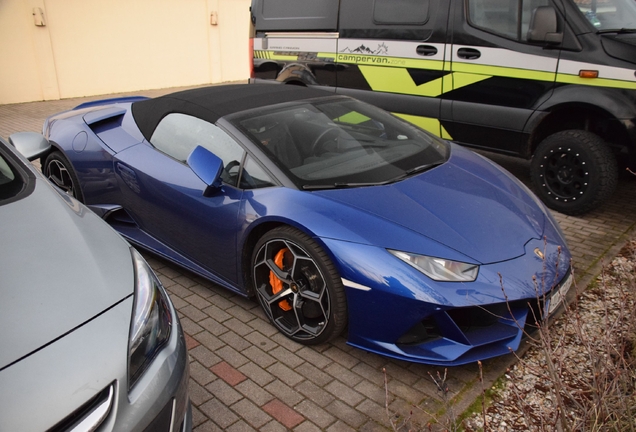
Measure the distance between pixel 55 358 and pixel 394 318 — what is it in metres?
1.49

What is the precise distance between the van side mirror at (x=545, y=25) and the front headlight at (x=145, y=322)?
12.9 feet

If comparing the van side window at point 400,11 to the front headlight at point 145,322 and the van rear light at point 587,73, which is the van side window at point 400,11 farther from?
the front headlight at point 145,322

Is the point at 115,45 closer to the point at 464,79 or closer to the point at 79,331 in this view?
the point at 464,79

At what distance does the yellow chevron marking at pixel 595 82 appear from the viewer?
427 cm

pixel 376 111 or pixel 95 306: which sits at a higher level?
pixel 376 111

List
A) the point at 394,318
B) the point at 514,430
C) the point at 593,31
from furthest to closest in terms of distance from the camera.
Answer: the point at 593,31, the point at 394,318, the point at 514,430

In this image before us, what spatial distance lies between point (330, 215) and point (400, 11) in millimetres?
3557

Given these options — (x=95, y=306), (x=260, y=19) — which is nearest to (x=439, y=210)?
(x=95, y=306)

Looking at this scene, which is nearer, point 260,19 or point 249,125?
point 249,125

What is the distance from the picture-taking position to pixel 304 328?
2.97 metres

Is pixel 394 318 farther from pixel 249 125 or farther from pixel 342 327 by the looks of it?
pixel 249 125

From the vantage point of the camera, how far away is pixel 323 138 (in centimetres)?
339

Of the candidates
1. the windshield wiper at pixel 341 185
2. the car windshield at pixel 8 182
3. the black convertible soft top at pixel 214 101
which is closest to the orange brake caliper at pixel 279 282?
the windshield wiper at pixel 341 185

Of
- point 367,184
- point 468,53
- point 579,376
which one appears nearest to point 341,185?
point 367,184
